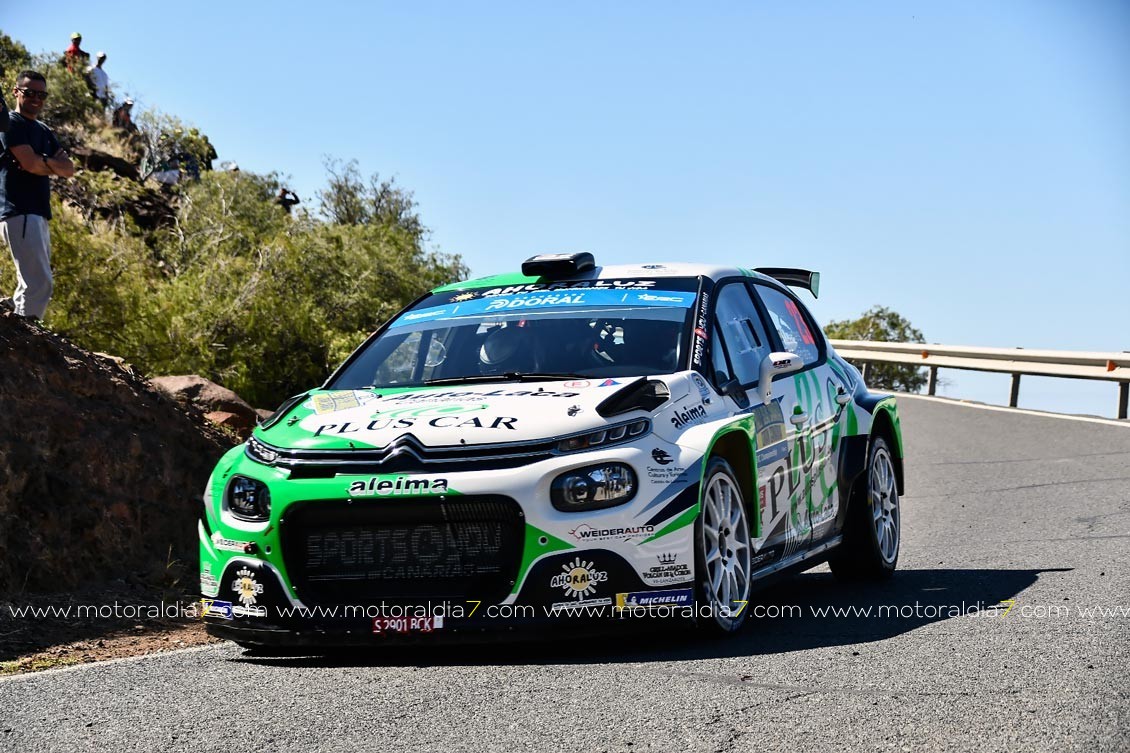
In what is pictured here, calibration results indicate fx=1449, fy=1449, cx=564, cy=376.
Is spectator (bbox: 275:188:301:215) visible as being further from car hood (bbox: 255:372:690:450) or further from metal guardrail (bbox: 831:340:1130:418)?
car hood (bbox: 255:372:690:450)

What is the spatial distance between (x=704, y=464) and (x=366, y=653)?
163 centimetres

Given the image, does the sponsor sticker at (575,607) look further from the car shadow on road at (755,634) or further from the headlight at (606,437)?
the headlight at (606,437)

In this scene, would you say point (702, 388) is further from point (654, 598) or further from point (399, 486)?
point (399, 486)

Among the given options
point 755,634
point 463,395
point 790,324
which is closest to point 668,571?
point 755,634

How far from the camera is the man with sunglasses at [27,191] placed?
31.0ft

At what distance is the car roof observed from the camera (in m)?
7.20

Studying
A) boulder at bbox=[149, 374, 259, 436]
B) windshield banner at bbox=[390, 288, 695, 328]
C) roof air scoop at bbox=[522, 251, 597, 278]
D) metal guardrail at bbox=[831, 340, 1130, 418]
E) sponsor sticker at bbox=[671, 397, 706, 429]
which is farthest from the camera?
metal guardrail at bbox=[831, 340, 1130, 418]

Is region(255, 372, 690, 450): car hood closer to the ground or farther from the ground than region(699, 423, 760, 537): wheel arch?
farther from the ground

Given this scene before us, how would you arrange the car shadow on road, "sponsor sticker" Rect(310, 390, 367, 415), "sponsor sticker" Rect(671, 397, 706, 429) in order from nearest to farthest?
1. the car shadow on road
2. "sponsor sticker" Rect(671, 397, 706, 429)
3. "sponsor sticker" Rect(310, 390, 367, 415)

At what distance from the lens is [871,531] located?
25.5 feet

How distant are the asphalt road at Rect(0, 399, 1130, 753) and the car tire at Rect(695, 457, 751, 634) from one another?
0.13 m

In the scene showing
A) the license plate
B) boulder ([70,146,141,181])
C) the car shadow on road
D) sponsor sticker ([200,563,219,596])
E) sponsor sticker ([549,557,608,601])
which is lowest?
the car shadow on road

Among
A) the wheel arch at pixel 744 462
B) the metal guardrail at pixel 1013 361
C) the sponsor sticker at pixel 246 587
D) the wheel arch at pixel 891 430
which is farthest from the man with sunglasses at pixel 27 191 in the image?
the metal guardrail at pixel 1013 361

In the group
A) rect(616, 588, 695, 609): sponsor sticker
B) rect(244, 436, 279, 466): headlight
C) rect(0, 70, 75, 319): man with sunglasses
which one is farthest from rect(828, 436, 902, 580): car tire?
rect(0, 70, 75, 319): man with sunglasses
